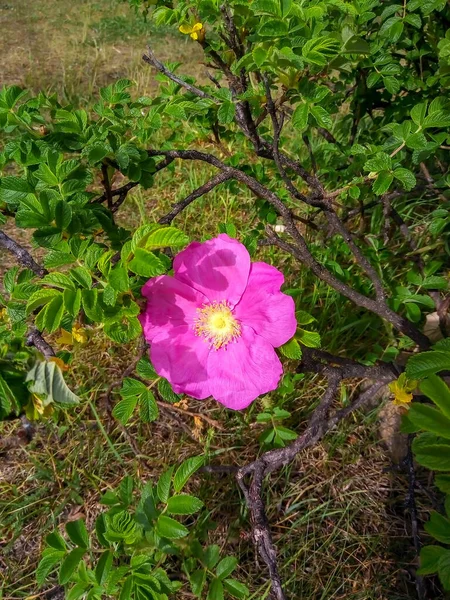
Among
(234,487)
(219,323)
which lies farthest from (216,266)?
(234,487)

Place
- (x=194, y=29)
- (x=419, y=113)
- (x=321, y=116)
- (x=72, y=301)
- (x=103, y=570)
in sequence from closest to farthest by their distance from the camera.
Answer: (x=72, y=301), (x=103, y=570), (x=321, y=116), (x=419, y=113), (x=194, y=29)

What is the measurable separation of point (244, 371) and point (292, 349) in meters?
0.10

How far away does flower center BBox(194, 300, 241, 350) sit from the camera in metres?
1.04

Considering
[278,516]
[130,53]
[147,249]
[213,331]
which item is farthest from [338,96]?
[130,53]

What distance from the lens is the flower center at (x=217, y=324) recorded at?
1.04 m

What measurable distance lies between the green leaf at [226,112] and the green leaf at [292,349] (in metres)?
0.50

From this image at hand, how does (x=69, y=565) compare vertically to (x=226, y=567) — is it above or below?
above

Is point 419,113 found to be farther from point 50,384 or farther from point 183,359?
point 50,384

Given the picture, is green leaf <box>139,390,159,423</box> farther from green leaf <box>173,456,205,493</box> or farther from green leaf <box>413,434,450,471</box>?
green leaf <box>413,434,450,471</box>

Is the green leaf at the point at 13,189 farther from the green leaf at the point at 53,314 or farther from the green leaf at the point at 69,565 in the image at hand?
the green leaf at the point at 69,565

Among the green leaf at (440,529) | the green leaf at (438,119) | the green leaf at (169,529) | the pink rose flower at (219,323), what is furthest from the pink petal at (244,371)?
the green leaf at (438,119)

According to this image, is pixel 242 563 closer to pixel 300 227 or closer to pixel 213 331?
pixel 213 331

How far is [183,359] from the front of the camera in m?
1.00

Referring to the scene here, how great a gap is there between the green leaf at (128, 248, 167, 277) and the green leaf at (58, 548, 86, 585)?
0.58 meters
